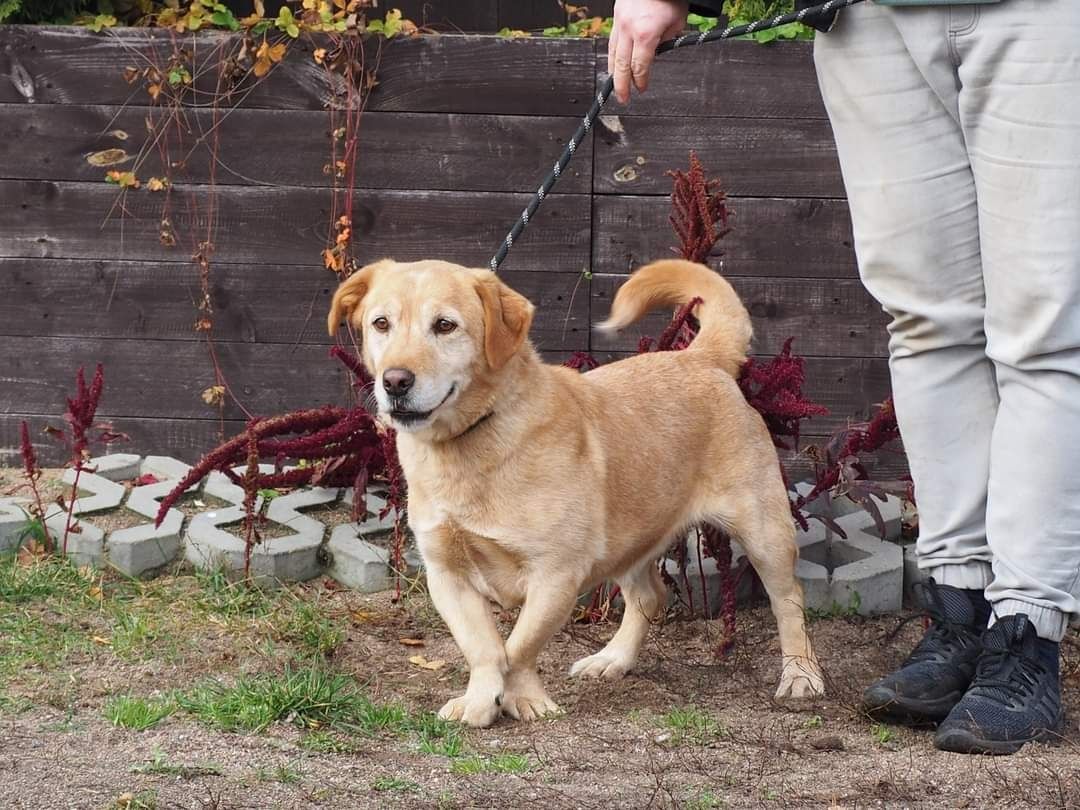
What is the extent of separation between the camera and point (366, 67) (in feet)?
17.6

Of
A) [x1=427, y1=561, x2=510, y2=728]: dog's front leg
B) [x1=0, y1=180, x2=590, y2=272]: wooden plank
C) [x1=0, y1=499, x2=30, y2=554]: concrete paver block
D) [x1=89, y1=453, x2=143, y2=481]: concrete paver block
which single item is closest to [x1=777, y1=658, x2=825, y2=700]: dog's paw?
[x1=427, y1=561, x2=510, y2=728]: dog's front leg

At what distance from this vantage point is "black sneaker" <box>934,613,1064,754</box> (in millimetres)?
3014

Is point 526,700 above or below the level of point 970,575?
below

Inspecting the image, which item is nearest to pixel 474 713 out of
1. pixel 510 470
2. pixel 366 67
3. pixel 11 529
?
pixel 510 470

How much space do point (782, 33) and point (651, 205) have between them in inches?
31.5

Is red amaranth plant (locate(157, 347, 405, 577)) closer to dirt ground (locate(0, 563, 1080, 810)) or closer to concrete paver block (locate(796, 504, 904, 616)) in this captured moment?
dirt ground (locate(0, 563, 1080, 810))

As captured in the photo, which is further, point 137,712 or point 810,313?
point 810,313

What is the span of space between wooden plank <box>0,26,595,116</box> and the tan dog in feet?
6.02

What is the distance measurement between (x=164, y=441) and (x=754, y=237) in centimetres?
246

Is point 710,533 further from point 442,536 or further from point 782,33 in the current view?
point 782,33

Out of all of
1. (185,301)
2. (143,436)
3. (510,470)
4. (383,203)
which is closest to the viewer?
(510,470)

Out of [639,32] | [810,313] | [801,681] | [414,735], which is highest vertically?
[639,32]

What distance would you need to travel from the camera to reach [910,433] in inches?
133

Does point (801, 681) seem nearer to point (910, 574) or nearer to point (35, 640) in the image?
point (910, 574)
